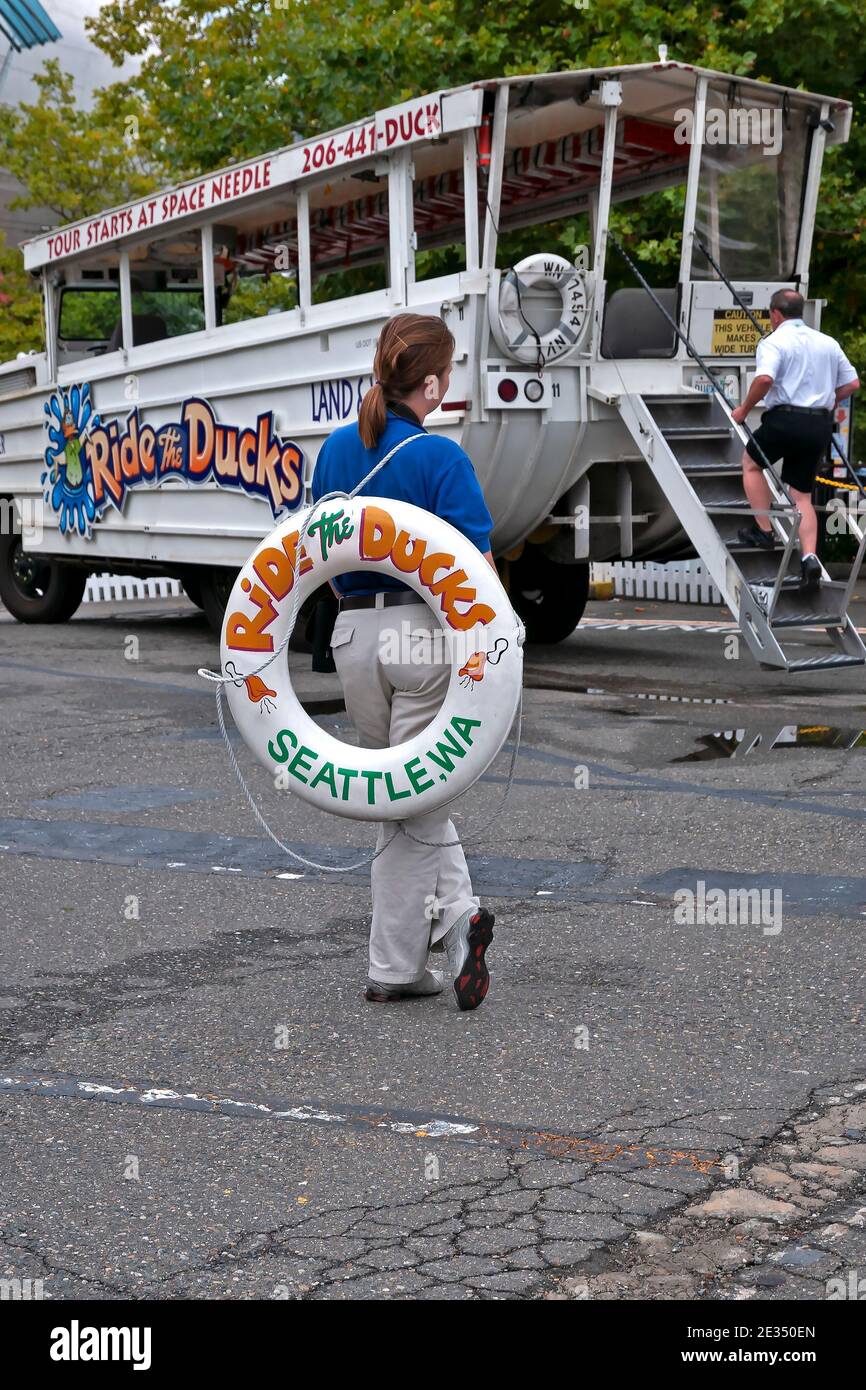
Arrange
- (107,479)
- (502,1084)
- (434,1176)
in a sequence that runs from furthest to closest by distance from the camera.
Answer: (107,479) < (502,1084) < (434,1176)

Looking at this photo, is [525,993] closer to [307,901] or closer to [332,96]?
[307,901]

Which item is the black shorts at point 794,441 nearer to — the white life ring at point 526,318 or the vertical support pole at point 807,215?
the white life ring at point 526,318

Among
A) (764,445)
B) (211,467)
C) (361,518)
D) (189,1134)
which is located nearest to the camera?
(189,1134)

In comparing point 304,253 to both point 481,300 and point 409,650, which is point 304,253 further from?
point 409,650

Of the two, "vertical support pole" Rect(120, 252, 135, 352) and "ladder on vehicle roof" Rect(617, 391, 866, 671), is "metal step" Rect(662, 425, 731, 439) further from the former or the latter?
"vertical support pole" Rect(120, 252, 135, 352)

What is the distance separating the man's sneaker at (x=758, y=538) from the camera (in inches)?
420

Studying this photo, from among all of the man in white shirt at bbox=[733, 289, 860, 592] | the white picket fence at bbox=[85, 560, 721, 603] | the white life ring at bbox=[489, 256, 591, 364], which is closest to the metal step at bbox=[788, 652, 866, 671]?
the man in white shirt at bbox=[733, 289, 860, 592]

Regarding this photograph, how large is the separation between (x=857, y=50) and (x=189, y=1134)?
15843 mm

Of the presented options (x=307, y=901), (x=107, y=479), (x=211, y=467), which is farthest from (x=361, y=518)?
(x=107, y=479)

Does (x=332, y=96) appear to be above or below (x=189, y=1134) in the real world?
above

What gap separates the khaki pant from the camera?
4.98 m

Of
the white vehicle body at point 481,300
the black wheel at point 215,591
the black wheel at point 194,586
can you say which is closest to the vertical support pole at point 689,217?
the white vehicle body at point 481,300

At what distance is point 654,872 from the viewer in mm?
6562

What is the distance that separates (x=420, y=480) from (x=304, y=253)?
7.37 m
